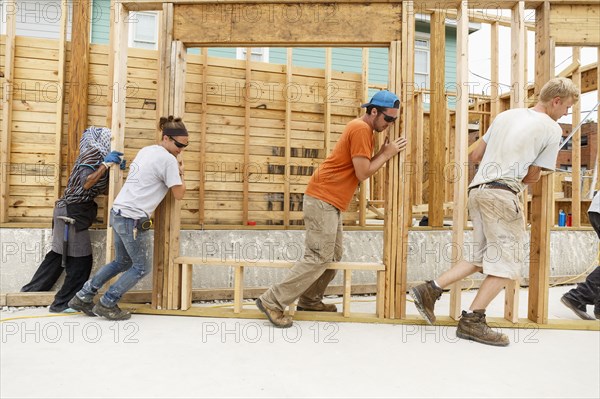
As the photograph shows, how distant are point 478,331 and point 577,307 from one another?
1.48 m

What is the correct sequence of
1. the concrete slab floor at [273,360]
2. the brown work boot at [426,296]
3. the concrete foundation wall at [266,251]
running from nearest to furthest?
the concrete slab floor at [273,360] → the brown work boot at [426,296] → the concrete foundation wall at [266,251]

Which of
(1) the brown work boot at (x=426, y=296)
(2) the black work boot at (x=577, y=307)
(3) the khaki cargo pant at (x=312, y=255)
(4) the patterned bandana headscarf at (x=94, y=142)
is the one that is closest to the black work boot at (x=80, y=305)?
(4) the patterned bandana headscarf at (x=94, y=142)

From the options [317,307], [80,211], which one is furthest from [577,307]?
[80,211]

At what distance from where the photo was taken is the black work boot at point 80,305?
13.2 ft

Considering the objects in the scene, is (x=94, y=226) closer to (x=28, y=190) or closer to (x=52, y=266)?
(x=52, y=266)

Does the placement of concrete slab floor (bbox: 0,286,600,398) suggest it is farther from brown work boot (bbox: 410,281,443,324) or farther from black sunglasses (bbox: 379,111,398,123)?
black sunglasses (bbox: 379,111,398,123)

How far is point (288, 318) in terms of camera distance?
3.86 m

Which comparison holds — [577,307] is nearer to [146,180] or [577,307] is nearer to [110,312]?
[146,180]

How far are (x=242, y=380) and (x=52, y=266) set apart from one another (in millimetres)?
2954

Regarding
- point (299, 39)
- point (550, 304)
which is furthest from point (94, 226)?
point (550, 304)

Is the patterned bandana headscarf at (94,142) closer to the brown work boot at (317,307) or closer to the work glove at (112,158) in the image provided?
the work glove at (112,158)

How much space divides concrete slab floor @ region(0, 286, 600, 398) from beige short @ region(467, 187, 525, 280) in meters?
0.60

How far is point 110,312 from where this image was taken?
12.9 feet

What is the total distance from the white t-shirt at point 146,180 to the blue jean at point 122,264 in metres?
0.10
